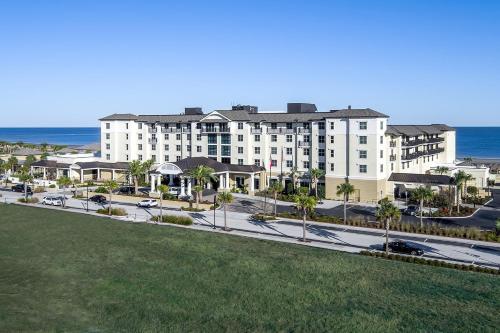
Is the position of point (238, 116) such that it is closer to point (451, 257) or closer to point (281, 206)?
point (281, 206)

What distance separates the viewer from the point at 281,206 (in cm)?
6775

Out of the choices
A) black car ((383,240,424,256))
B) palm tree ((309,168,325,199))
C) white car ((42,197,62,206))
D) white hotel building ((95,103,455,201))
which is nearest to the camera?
black car ((383,240,424,256))

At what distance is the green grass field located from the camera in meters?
29.0

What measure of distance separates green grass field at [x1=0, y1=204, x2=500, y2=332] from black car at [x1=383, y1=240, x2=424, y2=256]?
126 inches

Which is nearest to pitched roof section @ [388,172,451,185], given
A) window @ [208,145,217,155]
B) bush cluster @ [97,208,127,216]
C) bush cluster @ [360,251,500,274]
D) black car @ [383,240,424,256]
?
black car @ [383,240,424,256]

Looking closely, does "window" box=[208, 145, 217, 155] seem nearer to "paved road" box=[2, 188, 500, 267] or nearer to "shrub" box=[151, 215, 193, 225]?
"paved road" box=[2, 188, 500, 267]

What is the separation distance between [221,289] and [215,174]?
4247cm

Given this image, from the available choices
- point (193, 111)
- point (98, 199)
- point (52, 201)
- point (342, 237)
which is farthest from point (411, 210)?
point (52, 201)

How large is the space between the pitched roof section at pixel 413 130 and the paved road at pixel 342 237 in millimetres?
24428

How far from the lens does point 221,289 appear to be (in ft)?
114

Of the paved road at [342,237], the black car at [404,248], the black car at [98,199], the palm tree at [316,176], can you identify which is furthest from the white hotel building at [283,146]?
the black car at [404,248]

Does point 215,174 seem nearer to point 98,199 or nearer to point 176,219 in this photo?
point 98,199

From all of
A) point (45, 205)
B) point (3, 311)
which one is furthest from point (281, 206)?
point (3, 311)

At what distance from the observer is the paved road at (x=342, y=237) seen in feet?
142
